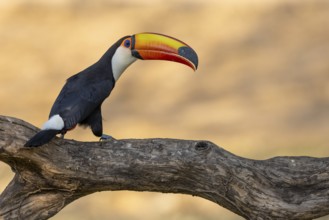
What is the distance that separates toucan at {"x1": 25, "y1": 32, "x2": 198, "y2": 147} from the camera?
616cm

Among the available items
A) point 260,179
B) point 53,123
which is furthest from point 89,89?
point 260,179

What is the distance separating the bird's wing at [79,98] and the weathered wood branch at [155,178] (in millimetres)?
245

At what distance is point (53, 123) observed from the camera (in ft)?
19.2

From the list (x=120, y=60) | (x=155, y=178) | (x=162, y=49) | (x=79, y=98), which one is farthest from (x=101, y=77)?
(x=155, y=178)

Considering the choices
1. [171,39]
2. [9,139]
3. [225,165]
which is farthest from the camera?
[171,39]

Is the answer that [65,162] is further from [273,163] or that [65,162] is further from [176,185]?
[273,163]

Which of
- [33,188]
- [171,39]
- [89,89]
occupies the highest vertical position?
[171,39]

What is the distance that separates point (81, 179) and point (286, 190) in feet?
6.09

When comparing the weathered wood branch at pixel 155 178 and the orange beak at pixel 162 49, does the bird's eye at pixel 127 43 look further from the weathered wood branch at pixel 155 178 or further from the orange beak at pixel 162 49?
the weathered wood branch at pixel 155 178

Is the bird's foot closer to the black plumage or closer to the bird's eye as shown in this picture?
the black plumage

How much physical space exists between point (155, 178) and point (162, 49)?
135 centimetres

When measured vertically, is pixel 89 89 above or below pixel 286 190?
above

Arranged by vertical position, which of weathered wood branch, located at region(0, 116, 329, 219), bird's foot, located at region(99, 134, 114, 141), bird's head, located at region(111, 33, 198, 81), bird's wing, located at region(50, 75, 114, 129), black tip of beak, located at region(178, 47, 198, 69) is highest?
bird's head, located at region(111, 33, 198, 81)

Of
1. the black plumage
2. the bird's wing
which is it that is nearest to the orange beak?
the black plumage
